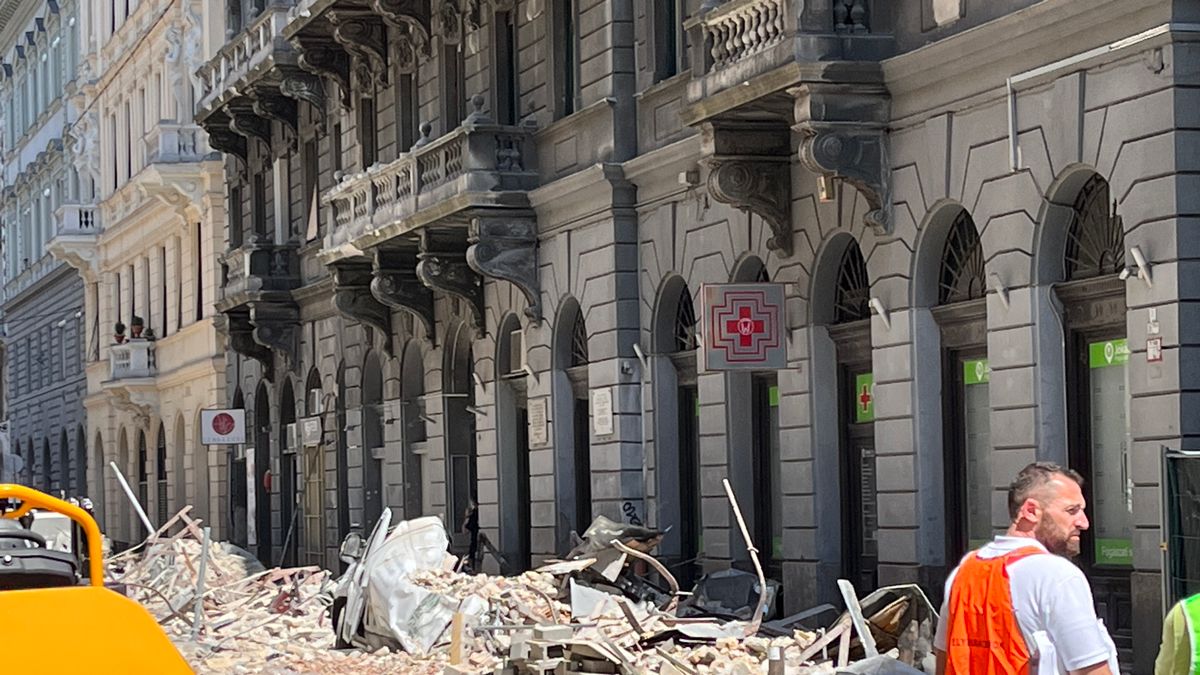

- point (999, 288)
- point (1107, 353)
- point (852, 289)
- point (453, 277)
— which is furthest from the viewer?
point (453, 277)

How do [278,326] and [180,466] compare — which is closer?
[278,326]

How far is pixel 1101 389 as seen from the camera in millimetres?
17906

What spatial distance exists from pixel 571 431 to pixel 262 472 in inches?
691

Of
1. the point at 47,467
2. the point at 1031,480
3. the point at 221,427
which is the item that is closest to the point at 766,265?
the point at 1031,480

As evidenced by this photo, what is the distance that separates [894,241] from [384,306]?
1679 cm

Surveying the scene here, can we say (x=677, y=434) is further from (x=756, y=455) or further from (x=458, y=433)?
(x=458, y=433)

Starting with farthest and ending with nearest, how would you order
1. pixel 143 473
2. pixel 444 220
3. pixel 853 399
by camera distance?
pixel 143 473, pixel 444 220, pixel 853 399

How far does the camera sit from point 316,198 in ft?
133

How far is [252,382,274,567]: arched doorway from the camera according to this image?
4506 cm

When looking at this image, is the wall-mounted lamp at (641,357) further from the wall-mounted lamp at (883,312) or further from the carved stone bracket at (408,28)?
the carved stone bracket at (408,28)

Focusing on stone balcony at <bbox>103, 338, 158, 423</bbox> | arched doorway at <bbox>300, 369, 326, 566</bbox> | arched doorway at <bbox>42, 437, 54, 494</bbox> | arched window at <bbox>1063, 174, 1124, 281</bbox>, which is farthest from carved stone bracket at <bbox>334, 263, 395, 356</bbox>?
arched doorway at <bbox>42, 437, 54, 494</bbox>

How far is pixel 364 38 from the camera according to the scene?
1399 inches

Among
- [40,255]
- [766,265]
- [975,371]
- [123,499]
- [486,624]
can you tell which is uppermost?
[40,255]

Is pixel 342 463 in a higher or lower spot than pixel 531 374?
lower
